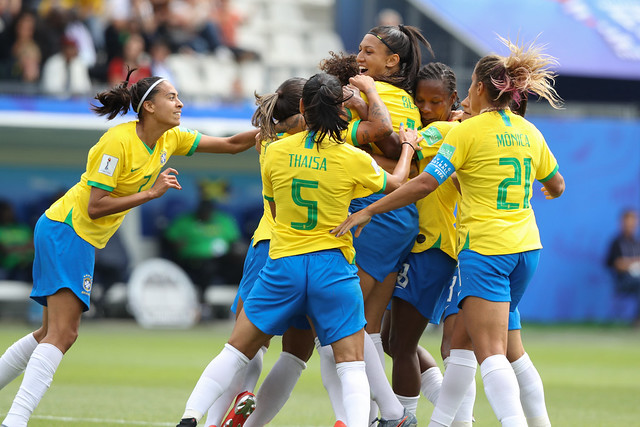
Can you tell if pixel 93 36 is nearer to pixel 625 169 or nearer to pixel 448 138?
pixel 625 169

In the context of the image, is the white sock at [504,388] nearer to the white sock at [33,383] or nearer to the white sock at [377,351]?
the white sock at [377,351]

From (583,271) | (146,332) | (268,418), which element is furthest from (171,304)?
(268,418)

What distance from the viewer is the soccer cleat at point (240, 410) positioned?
5.31 meters

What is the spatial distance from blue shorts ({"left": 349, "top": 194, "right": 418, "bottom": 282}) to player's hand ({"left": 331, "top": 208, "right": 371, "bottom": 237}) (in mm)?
432

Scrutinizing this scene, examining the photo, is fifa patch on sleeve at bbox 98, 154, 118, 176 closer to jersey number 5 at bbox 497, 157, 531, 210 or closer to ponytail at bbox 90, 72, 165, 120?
ponytail at bbox 90, 72, 165, 120

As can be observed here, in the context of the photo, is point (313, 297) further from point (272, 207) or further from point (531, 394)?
point (531, 394)

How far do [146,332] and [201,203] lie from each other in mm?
2533

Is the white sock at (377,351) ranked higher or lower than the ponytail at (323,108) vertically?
lower

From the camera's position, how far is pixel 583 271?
656 inches

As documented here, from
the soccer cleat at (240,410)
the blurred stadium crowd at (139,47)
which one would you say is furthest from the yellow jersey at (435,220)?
the blurred stadium crowd at (139,47)

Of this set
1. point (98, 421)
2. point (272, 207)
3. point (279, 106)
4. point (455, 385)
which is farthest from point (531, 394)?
point (98, 421)

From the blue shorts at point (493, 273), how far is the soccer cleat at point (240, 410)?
1291 mm

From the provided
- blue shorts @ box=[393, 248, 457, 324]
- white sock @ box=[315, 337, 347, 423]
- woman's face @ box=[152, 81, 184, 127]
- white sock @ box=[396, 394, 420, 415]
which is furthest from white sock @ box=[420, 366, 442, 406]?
woman's face @ box=[152, 81, 184, 127]

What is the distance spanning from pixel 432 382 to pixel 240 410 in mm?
1510
